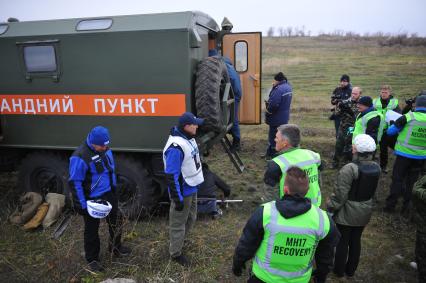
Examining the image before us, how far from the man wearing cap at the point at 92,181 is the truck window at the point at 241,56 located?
12.1 feet

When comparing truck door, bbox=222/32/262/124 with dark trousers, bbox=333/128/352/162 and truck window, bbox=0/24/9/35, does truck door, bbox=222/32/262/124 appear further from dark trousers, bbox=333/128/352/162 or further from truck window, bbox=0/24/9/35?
truck window, bbox=0/24/9/35

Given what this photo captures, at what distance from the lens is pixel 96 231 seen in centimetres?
409

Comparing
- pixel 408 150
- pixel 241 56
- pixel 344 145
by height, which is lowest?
pixel 344 145

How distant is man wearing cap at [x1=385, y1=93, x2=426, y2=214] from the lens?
203 inches

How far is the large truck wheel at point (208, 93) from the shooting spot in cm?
486

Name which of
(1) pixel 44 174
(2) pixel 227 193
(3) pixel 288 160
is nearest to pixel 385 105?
(2) pixel 227 193

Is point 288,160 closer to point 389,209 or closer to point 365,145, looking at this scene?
point 365,145

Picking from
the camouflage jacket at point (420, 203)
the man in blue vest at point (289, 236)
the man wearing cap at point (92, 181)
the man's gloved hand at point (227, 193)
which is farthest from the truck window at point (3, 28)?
the camouflage jacket at point (420, 203)

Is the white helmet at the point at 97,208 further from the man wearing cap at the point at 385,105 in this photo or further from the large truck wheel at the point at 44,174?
the man wearing cap at the point at 385,105

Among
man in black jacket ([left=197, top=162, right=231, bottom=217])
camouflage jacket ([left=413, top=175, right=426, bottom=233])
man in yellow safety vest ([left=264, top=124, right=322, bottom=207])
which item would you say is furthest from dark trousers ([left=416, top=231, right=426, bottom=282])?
man in black jacket ([left=197, top=162, right=231, bottom=217])

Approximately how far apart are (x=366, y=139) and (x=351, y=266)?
4.98 feet

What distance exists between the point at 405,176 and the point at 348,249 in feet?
7.00

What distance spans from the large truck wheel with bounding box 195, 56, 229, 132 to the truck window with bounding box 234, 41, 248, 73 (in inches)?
70.9

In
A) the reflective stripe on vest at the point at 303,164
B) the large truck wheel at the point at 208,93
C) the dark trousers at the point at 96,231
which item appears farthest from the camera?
the large truck wheel at the point at 208,93
